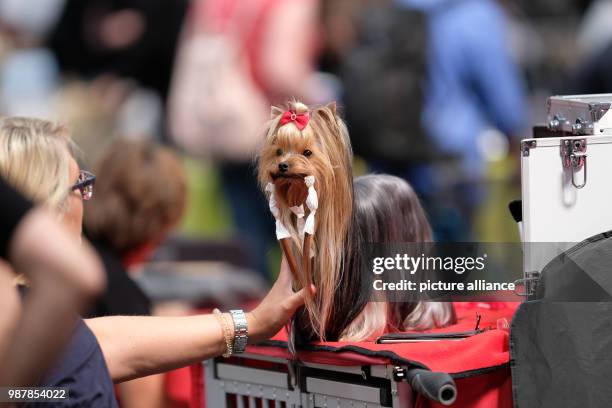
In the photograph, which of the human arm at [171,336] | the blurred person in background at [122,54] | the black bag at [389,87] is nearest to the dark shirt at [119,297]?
the human arm at [171,336]

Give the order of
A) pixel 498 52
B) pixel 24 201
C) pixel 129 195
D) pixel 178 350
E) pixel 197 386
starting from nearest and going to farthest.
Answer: pixel 24 201, pixel 178 350, pixel 197 386, pixel 129 195, pixel 498 52

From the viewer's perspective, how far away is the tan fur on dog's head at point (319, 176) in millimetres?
2801

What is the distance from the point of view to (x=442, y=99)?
666cm

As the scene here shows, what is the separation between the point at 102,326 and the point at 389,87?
3619 mm

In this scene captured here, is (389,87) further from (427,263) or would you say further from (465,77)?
(427,263)

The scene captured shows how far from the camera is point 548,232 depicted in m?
2.81

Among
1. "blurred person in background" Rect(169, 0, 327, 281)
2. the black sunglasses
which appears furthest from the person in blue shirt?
the black sunglasses

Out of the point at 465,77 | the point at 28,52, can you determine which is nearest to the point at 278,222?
the point at 465,77

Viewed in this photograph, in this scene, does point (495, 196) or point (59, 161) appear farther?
point (495, 196)

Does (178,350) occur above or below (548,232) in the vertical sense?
below

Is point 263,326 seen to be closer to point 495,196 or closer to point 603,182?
point 603,182

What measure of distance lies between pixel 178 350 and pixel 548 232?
3.21 feet

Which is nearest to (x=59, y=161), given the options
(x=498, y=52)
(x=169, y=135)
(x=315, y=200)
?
(x=315, y=200)

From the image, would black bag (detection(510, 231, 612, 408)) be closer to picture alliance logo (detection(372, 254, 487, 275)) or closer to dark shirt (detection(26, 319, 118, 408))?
picture alliance logo (detection(372, 254, 487, 275))
